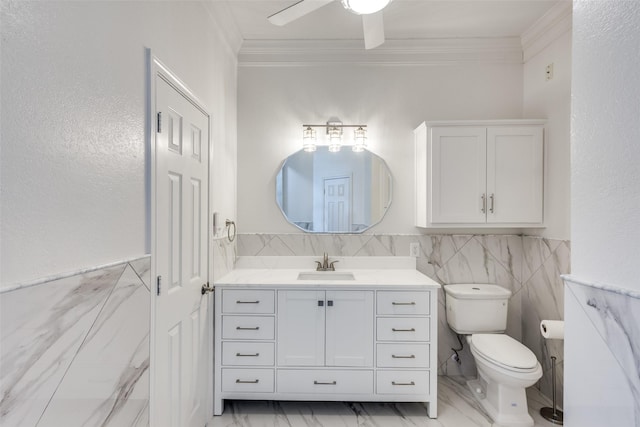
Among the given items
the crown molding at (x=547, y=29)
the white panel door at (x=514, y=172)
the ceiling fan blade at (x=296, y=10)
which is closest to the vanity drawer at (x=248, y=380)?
the white panel door at (x=514, y=172)

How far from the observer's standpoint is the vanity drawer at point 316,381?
7.30ft

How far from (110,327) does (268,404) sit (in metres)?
1.60

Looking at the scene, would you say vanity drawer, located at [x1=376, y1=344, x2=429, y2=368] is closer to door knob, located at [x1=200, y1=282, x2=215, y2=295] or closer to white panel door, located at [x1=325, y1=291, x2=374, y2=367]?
white panel door, located at [x1=325, y1=291, x2=374, y2=367]

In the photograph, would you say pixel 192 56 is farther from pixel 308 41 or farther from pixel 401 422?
pixel 401 422

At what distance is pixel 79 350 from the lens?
98 cm

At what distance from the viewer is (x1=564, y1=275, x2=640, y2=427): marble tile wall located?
0.83 m

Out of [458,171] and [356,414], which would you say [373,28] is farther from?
[356,414]

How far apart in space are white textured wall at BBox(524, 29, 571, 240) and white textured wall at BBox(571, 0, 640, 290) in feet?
5.16

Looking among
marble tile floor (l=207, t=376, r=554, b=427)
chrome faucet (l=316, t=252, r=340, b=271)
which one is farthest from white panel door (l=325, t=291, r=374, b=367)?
chrome faucet (l=316, t=252, r=340, b=271)

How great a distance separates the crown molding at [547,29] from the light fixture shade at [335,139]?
164 cm

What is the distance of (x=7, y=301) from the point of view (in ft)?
2.44

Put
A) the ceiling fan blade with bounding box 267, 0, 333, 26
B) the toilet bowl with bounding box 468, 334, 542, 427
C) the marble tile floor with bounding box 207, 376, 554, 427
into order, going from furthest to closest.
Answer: the marble tile floor with bounding box 207, 376, 554, 427 → the toilet bowl with bounding box 468, 334, 542, 427 → the ceiling fan blade with bounding box 267, 0, 333, 26

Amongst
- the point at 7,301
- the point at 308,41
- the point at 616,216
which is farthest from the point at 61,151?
the point at 308,41

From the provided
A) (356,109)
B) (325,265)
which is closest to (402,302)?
(325,265)
